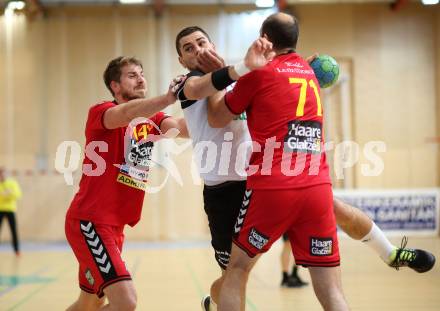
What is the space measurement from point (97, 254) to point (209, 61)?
63.3 inches

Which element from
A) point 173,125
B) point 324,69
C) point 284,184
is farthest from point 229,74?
point 173,125

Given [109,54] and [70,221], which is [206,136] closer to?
[70,221]

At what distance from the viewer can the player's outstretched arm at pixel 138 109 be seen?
404 cm

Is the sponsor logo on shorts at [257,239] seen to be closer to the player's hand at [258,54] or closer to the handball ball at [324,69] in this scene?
the player's hand at [258,54]

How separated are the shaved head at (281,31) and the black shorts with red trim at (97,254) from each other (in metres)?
1.85

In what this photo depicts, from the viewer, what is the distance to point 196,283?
895 centimetres

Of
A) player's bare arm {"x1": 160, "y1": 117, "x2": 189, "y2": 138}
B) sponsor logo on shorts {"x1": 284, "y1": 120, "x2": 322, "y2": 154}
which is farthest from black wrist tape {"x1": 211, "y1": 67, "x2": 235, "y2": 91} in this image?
player's bare arm {"x1": 160, "y1": 117, "x2": 189, "y2": 138}

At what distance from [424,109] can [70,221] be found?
53.8 feet

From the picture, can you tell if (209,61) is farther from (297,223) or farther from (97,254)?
(97,254)

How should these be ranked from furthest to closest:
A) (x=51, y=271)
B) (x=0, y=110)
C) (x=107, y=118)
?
(x=0, y=110), (x=51, y=271), (x=107, y=118)

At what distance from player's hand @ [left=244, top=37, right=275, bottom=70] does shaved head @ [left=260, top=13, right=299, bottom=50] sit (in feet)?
0.74

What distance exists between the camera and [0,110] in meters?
18.6

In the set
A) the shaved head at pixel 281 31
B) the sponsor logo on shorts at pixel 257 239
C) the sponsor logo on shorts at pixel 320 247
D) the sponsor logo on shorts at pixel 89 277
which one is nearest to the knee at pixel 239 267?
the sponsor logo on shorts at pixel 257 239

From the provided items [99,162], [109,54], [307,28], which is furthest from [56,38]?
[99,162]
